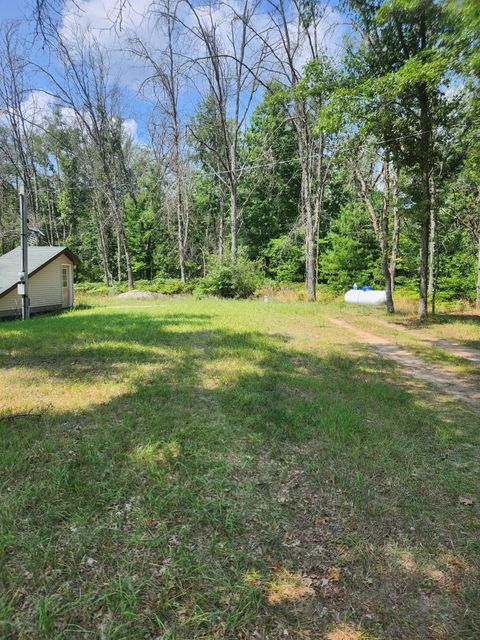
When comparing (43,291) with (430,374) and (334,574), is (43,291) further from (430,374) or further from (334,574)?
(334,574)

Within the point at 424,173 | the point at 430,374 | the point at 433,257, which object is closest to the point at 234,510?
the point at 430,374

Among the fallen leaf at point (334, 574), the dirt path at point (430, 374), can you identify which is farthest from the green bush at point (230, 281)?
the fallen leaf at point (334, 574)

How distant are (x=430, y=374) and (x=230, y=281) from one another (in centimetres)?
1380

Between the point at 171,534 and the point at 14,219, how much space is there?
38109 mm

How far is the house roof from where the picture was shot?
13955mm

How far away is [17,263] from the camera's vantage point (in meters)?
15.4

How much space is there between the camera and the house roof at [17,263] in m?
14.0

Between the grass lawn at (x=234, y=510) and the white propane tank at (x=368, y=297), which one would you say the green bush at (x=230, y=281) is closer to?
the white propane tank at (x=368, y=297)

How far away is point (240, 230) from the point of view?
2723cm

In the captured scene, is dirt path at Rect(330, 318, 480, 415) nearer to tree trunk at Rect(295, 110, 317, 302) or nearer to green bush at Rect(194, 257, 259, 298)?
tree trunk at Rect(295, 110, 317, 302)

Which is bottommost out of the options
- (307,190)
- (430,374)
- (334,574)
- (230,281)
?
(334,574)

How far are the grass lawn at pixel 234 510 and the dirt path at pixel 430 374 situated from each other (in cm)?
44

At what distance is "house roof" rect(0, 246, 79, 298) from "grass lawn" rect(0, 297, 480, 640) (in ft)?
37.7

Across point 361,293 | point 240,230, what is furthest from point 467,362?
point 240,230
